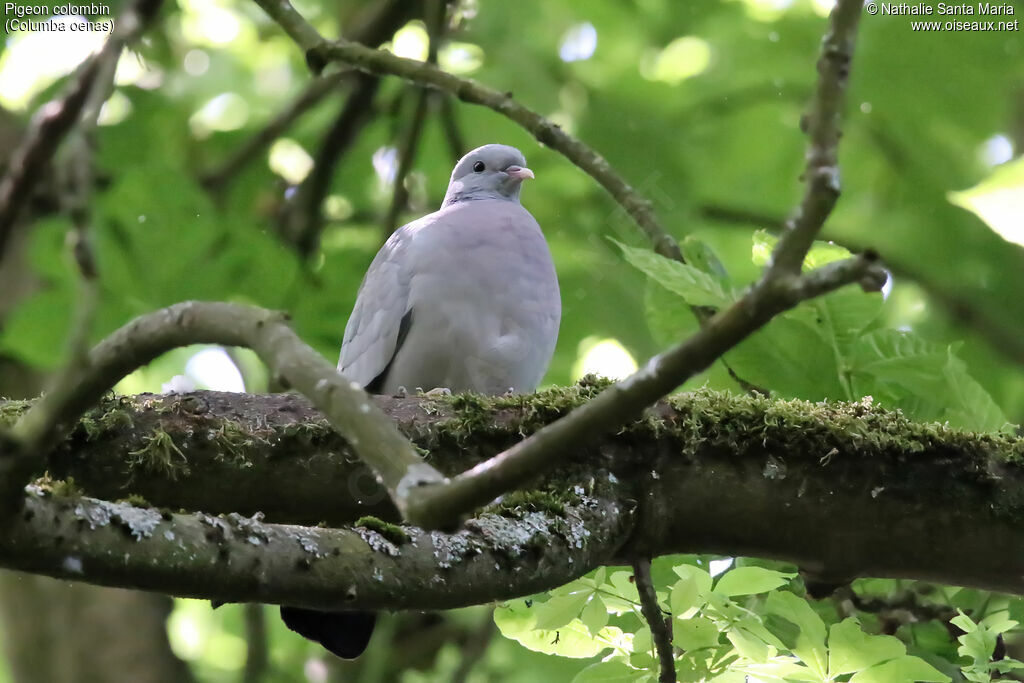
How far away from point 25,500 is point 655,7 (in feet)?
16.4

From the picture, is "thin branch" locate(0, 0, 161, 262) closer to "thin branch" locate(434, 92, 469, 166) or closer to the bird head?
the bird head

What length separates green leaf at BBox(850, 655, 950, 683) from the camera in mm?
2320

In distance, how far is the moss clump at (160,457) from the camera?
2.38 m

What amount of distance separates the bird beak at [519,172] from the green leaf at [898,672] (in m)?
2.78

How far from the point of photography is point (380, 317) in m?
4.05

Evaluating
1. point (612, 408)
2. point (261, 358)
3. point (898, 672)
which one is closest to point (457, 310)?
point (898, 672)

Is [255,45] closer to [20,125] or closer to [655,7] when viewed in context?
[20,125]

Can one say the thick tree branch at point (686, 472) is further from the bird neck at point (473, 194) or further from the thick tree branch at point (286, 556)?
the bird neck at point (473, 194)

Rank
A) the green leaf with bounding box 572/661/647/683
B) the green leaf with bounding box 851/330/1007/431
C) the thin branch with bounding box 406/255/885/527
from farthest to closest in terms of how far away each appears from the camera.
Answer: the green leaf with bounding box 851/330/1007/431, the green leaf with bounding box 572/661/647/683, the thin branch with bounding box 406/255/885/527

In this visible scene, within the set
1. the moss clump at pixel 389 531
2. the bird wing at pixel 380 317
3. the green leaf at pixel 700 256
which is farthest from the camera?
the bird wing at pixel 380 317

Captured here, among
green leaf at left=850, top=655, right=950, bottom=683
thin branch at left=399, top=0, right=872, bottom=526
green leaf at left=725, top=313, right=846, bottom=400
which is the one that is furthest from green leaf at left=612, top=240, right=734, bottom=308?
thin branch at left=399, top=0, right=872, bottom=526

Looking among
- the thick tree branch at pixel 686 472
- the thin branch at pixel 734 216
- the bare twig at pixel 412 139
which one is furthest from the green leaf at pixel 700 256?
the thin branch at pixel 734 216

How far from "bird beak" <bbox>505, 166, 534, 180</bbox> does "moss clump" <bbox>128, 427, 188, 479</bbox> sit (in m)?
2.57

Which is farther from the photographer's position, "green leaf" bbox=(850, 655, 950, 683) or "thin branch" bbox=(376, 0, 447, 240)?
"thin branch" bbox=(376, 0, 447, 240)
